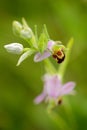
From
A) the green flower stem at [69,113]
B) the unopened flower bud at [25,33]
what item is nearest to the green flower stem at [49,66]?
the green flower stem at [69,113]

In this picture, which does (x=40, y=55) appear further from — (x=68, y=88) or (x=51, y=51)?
(x=68, y=88)

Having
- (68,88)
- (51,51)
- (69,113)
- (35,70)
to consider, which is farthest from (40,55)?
(35,70)

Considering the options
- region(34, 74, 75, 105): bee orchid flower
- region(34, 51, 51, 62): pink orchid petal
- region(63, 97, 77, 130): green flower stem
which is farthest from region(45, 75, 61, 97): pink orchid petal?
region(34, 51, 51, 62): pink orchid petal

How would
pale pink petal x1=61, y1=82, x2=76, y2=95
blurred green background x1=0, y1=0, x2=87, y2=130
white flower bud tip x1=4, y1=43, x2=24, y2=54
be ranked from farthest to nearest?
blurred green background x1=0, y1=0, x2=87, y2=130 → pale pink petal x1=61, y1=82, x2=76, y2=95 → white flower bud tip x1=4, y1=43, x2=24, y2=54

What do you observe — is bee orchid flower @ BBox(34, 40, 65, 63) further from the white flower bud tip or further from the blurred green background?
the blurred green background

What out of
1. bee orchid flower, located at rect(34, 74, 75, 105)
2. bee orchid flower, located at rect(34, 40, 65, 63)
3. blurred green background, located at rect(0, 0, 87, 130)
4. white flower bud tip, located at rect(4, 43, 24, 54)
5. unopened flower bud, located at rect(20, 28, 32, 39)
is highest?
blurred green background, located at rect(0, 0, 87, 130)

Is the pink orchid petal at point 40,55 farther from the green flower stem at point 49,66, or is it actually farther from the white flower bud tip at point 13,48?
the green flower stem at point 49,66

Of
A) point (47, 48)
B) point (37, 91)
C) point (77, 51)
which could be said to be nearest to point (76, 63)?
point (77, 51)

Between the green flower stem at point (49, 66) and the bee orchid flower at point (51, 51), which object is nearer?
the bee orchid flower at point (51, 51)

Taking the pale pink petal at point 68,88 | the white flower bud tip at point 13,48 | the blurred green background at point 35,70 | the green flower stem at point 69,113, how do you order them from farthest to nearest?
the blurred green background at point 35,70, the green flower stem at point 69,113, the pale pink petal at point 68,88, the white flower bud tip at point 13,48

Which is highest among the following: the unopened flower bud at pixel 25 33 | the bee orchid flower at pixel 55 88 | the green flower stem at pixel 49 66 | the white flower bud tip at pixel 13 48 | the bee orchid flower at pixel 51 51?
the green flower stem at pixel 49 66
